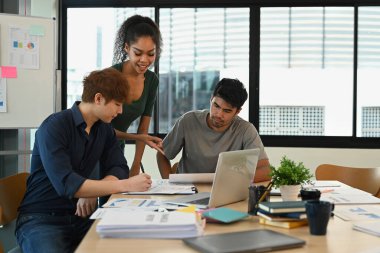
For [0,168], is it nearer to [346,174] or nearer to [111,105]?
[111,105]

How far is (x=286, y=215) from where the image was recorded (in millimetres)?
1584

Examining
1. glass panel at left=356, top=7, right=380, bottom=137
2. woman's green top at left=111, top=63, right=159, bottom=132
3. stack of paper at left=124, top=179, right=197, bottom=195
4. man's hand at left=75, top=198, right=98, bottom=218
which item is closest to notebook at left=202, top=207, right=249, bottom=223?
stack of paper at left=124, top=179, right=197, bottom=195

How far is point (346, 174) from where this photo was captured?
3.14 meters

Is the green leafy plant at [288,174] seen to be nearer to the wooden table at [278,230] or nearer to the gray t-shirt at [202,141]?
the wooden table at [278,230]

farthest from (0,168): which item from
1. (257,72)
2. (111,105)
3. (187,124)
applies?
(257,72)

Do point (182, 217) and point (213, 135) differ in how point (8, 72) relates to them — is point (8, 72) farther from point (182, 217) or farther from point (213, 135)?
point (182, 217)

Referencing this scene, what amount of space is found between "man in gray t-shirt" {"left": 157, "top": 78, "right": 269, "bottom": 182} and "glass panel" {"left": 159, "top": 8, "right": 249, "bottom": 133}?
74.7 inches

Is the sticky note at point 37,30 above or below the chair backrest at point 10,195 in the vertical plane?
above

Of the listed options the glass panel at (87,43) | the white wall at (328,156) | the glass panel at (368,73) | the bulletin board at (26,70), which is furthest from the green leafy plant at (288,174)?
the glass panel at (87,43)

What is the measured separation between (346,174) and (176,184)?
1344 mm

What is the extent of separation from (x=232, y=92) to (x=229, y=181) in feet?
2.74

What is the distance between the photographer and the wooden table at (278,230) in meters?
1.32

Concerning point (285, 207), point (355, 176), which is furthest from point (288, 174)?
point (355, 176)

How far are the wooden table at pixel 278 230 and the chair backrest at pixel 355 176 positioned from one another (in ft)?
5.06
